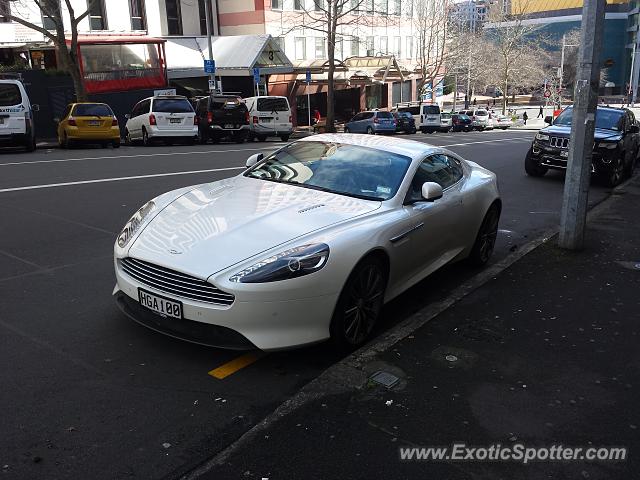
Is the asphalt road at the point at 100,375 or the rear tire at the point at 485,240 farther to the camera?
the rear tire at the point at 485,240

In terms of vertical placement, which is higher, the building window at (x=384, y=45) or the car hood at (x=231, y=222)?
the building window at (x=384, y=45)

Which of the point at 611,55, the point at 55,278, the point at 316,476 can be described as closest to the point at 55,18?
the point at 55,278

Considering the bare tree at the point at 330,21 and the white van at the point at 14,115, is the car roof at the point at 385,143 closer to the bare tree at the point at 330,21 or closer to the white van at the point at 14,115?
the white van at the point at 14,115

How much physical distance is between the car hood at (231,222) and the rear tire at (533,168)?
10187 millimetres

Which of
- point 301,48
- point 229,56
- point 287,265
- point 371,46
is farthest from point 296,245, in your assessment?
point 371,46

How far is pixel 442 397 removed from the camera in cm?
389

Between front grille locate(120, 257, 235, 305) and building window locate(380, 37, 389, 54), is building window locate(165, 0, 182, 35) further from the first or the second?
front grille locate(120, 257, 235, 305)

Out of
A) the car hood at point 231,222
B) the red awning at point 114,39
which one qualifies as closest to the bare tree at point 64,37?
the red awning at point 114,39

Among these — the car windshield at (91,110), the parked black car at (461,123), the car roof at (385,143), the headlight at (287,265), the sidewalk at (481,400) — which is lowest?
the parked black car at (461,123)

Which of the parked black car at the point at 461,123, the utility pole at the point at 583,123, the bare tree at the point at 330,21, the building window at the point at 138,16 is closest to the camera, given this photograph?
the utility pole at the point at 583,123

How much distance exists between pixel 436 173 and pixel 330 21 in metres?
31.6

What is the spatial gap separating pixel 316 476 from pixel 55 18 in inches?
949

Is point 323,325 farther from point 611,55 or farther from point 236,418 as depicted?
point 611,55

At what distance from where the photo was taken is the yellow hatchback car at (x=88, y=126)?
19.0m
